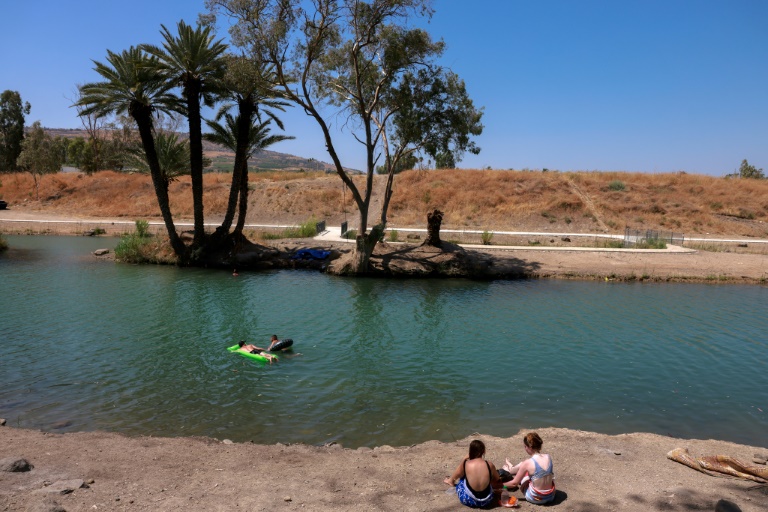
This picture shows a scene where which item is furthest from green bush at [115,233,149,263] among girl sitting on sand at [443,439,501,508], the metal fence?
the metal fence

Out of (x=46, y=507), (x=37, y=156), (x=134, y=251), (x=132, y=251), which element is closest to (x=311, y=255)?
(x=134, y=251)

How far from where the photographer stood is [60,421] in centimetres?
1133

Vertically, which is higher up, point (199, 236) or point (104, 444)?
point (199, 236)

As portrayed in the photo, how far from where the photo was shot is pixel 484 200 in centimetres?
5475

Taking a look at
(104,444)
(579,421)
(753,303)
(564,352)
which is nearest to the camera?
(104,444)

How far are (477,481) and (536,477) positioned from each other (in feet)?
2.89

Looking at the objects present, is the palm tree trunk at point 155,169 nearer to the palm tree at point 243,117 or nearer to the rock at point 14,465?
the palm tree at point 243,117

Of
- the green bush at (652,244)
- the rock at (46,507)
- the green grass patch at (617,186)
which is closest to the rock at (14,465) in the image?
the rock at (46,507)

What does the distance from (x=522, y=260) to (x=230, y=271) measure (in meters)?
16.0

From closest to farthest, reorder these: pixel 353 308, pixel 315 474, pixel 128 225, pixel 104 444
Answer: pixel 315 474 → pixel 104 444 → pixel 353 308 → pixel 128 225

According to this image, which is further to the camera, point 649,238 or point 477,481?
point 649,238

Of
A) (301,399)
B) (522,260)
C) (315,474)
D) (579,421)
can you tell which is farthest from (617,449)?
(522,260)

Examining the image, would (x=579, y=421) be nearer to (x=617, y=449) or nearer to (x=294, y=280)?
(x=617, y=449)

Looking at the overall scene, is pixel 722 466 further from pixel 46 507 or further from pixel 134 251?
pixel 134 251
